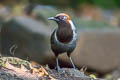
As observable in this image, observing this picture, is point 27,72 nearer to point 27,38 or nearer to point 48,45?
point 48,45

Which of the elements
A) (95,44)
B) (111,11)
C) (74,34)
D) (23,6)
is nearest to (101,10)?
(111,11)

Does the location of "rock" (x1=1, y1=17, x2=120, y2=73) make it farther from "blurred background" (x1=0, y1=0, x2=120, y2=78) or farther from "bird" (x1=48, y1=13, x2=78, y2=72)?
"bird" (x1=48, y1=13, x2=78, y2=72)

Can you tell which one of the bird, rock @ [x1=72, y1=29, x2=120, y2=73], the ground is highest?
the bird

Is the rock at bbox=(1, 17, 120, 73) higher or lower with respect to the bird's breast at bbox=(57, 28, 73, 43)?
lower

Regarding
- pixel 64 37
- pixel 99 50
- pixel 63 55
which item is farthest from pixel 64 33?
pixel 99 50

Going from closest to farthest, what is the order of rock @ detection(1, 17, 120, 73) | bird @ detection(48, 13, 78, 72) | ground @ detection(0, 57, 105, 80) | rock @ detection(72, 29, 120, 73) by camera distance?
ground @ detection(0, 57, 105, 80), bird @ detection(48, 13, 78, 72), rock @ detection(1, 17, 120, 73), rock @ detection(72, 29, 120, 73)

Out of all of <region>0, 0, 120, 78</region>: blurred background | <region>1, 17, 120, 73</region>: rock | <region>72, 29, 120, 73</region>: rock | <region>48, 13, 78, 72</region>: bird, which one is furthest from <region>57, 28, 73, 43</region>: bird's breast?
<region>72, 29, 120, 73</region>: rock

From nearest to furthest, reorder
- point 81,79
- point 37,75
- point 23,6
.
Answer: point 37,75 < point 81,79 < point 23,6

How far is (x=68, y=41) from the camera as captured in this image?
8008 millimetres

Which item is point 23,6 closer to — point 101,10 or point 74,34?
point 101,10

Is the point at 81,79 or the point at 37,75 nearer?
A: the point at 37,75

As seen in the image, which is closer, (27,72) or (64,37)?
(27,72)

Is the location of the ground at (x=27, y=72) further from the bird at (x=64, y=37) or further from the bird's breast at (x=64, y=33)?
the bird's breast at (x=64, y=33)

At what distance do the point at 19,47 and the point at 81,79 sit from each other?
6.73 m
